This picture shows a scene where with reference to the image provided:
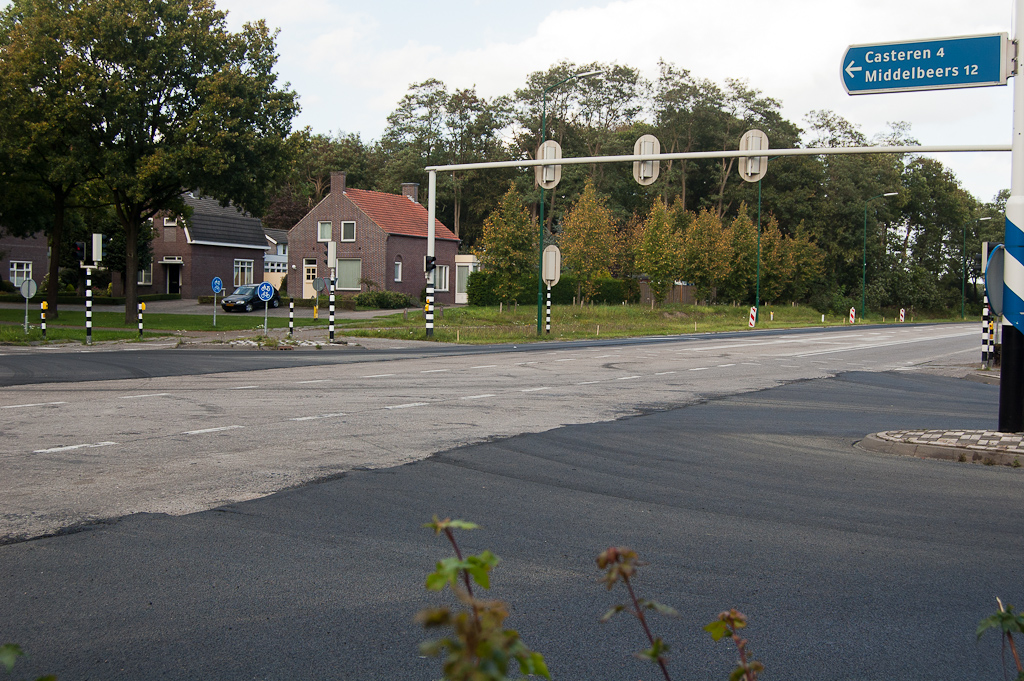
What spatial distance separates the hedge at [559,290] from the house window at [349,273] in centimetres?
789

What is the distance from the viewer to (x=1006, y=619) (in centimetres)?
187

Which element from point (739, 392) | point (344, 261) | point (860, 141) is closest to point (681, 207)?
point (860, 141)

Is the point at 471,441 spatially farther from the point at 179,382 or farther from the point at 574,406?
the point at 179,382

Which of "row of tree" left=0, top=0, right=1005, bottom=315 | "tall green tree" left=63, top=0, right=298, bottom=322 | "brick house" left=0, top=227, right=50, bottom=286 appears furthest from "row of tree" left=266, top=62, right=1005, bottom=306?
"tall green tree" left=63, top=0, right=298, bottom=322

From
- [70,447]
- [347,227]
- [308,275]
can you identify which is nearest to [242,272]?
[308,275]

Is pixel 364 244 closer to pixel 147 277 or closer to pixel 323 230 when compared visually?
pixel 323 230

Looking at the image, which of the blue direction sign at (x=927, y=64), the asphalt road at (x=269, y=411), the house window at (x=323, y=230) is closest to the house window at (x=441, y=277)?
the house window at (x=323, y=230)

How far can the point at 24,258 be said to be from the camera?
61656mm

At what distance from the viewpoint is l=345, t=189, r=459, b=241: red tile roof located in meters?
60.2

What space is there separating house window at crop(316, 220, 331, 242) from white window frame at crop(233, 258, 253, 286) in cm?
851

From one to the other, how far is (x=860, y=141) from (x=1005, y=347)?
277 ft

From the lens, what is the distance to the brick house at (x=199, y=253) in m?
62.5

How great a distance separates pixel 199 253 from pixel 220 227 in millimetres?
2950

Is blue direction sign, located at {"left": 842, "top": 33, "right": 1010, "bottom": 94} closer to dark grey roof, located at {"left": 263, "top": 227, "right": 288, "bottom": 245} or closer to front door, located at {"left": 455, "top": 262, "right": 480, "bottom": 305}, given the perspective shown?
front door, located at {"left": 455, "top": 262, "right": 480, "bottom": 305}
